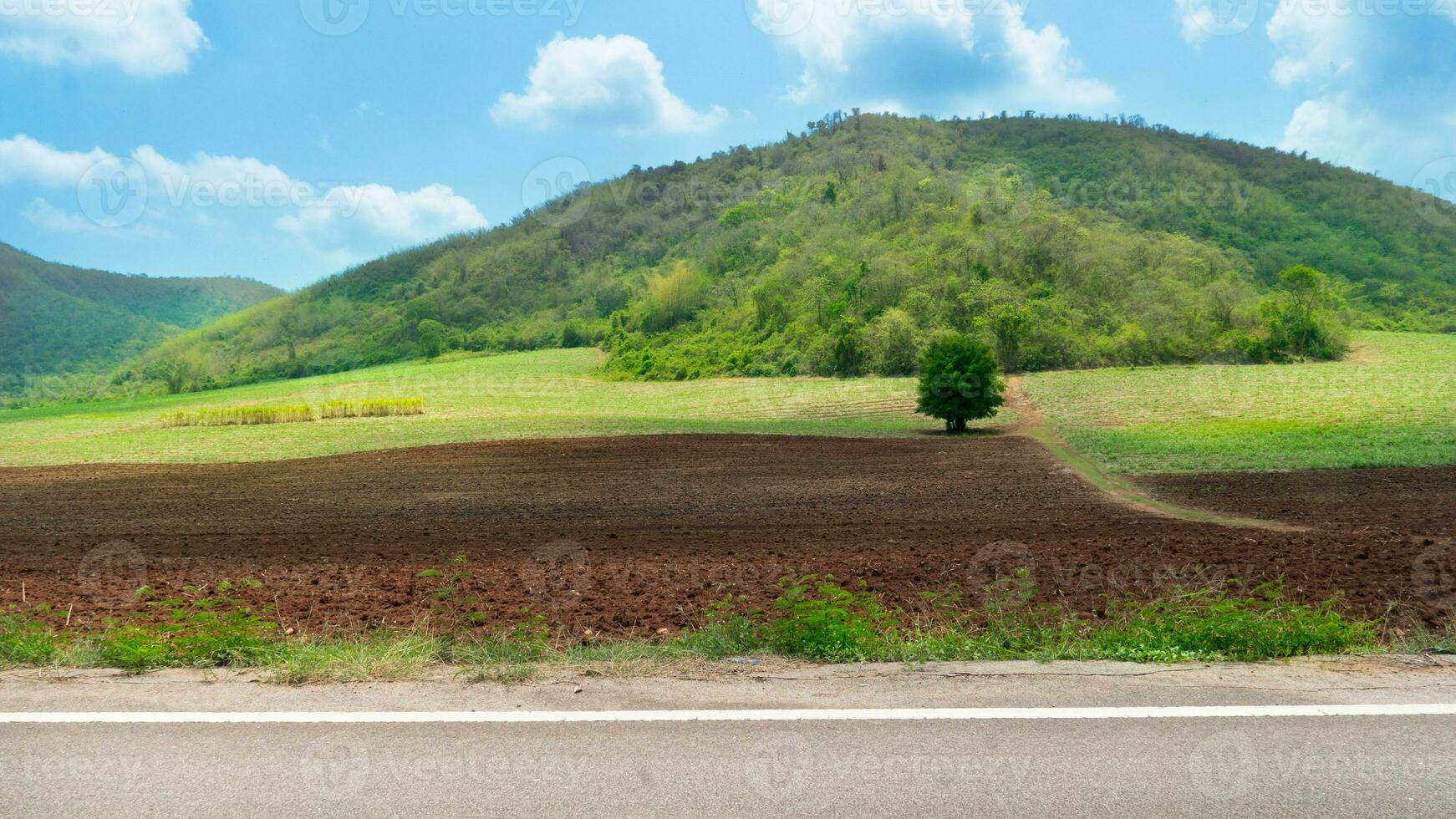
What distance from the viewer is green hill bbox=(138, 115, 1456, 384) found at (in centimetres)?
6500

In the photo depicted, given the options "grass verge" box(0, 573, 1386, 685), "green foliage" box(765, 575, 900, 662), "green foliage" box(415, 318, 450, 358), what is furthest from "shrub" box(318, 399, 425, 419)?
"green foliage" box(415, 318, 450, 358)

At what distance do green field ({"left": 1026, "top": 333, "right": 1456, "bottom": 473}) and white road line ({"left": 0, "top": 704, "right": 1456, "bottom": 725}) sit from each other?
1794cm

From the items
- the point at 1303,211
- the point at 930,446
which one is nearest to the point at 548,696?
the point at 930,446

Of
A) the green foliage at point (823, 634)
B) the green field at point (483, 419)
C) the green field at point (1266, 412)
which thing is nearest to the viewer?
the green foliage at point (823, 634)

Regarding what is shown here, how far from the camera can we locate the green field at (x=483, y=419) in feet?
96.1

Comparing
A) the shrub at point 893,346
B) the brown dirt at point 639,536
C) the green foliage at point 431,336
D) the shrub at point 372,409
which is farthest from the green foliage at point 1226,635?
the green foliage at point 431,336

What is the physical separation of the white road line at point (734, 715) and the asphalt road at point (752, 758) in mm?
58

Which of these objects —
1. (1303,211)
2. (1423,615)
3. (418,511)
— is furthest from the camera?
(1303,211)

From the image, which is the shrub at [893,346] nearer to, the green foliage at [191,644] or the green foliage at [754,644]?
the green foliage at [754,644]

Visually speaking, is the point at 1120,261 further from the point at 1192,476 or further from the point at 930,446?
the point at 1192,476

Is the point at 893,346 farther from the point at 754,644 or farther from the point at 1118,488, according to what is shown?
the point at 754,644

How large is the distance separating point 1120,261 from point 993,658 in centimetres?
7496

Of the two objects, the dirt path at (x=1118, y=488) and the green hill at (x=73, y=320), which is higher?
the green hill at (x=73, y=320)

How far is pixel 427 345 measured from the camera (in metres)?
101
